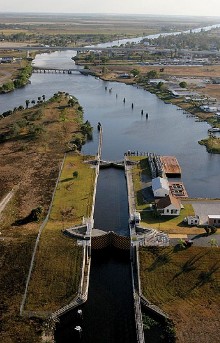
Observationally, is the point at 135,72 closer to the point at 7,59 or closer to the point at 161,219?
the point at 7,59

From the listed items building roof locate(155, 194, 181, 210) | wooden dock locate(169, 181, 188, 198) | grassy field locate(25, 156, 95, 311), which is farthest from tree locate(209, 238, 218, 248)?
grassy field locate(25, 156, 95, 311)

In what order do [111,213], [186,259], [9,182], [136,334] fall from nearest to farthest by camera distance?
[136,334]
[186,259]
[111,213]
[9,182]

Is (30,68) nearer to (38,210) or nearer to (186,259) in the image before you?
(38,210)

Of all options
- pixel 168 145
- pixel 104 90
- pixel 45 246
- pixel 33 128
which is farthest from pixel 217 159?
pixel 104 90

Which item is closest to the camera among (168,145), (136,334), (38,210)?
(136,334)

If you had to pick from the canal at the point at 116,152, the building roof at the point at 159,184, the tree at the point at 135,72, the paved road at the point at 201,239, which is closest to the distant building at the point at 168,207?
the building roof at the point at 159,184

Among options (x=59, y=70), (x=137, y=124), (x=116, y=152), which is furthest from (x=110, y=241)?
(x=59, y=70)
